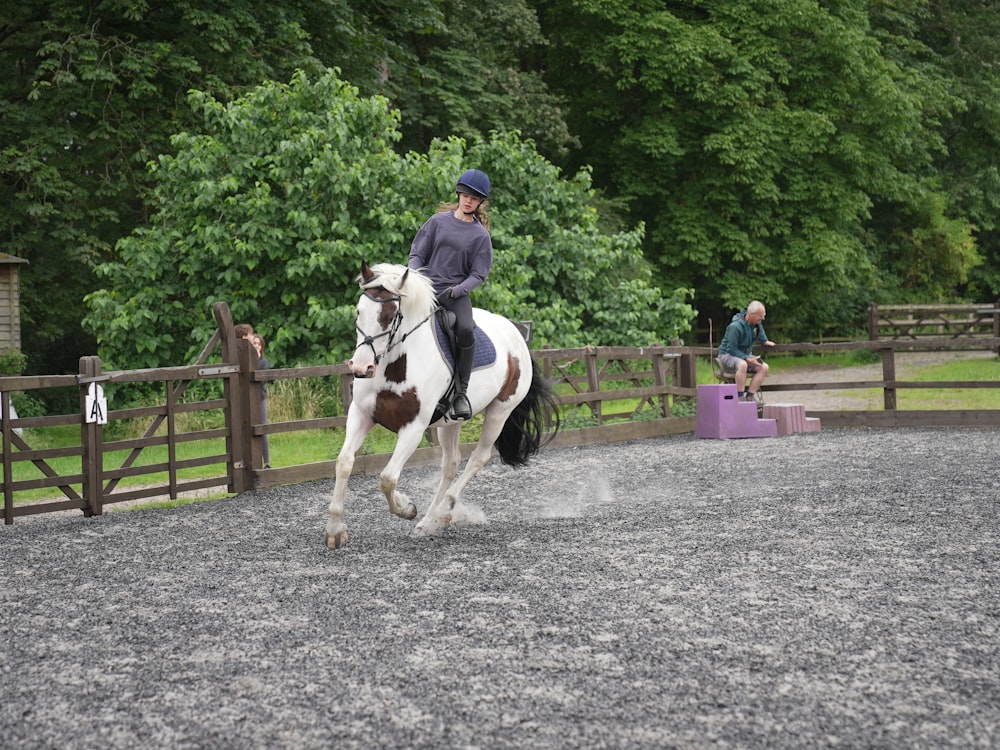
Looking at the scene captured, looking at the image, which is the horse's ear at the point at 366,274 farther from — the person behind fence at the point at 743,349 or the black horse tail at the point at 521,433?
the person behind fence at the point at 743,349

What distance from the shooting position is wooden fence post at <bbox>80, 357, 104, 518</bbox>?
33.0ft

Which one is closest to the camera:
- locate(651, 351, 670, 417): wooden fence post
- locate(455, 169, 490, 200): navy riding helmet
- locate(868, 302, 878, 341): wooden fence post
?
locate(455, 169, 490, 200): navy riding helmet

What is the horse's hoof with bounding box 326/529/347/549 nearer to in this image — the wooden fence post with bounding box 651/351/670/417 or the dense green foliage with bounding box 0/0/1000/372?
the dense green foliage with bounding box 0/0/1000/372

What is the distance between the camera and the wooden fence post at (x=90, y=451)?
396 inches

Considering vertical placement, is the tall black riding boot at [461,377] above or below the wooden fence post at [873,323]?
below

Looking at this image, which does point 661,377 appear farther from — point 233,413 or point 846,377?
point 846,377

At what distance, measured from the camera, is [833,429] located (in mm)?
17484

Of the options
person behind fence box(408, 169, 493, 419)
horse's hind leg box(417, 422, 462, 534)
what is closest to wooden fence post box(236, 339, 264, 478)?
horse's hind leg box(417, 422, 462, 534)

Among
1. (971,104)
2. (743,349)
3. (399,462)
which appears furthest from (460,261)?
(971,104)

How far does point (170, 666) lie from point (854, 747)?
2.84 metres

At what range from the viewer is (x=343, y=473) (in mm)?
7691

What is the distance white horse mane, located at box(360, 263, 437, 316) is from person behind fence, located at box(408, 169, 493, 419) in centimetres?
26

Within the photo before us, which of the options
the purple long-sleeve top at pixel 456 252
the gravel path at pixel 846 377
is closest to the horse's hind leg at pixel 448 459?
the purple long-sleeve top at pixel 456 252

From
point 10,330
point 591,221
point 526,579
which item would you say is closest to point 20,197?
point 10,330
